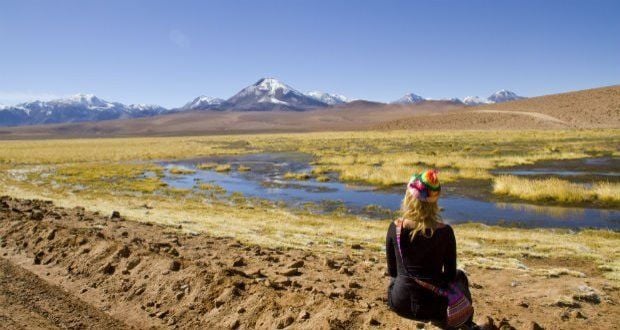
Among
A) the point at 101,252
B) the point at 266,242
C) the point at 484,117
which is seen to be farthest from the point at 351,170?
the point at 484,117

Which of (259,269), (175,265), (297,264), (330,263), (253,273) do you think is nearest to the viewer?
(175,265)

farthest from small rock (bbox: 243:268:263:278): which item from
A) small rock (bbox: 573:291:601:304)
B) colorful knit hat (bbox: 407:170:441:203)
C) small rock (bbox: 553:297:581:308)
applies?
small rock (bbox: 573:291:601:304)

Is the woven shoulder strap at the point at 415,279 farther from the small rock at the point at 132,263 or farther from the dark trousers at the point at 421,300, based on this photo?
the small rock at the point at 132,263

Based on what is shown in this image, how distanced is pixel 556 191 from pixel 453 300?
19482 millimetres

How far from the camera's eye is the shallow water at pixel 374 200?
59.3 ft

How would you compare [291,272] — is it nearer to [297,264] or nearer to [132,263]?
[297,264]

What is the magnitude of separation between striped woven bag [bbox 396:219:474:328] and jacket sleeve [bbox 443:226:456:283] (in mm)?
92

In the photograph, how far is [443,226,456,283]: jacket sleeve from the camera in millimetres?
5152

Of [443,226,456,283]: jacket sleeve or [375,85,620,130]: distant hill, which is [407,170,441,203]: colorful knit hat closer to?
[443,226,456,283]: jacket sleeve

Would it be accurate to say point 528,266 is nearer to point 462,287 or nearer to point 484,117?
point 462,287

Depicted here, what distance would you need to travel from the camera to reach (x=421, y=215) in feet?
16.6

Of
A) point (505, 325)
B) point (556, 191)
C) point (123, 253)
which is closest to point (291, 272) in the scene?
point (123, 253)

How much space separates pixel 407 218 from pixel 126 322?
4419 millimetres

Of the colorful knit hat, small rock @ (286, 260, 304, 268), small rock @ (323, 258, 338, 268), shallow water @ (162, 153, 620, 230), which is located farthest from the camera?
shallow water @ (162, 153, 620, 230)
